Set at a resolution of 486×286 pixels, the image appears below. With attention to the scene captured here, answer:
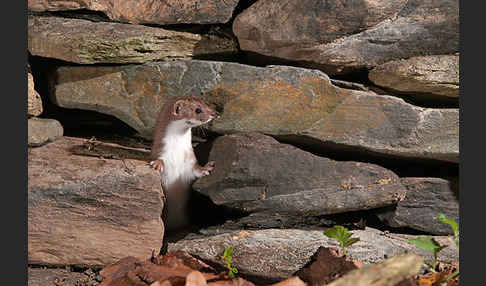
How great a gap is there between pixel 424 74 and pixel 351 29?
0.61 meters

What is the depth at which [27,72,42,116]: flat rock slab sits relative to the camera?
3.90 m

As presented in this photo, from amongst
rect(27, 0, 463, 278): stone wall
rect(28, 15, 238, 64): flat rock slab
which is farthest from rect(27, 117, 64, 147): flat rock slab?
rect(28, 15, 238, 64): flat rock slab

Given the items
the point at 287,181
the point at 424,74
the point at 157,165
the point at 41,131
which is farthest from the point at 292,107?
the point at 41,131

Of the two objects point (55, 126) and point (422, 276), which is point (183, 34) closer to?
point (55, 126)

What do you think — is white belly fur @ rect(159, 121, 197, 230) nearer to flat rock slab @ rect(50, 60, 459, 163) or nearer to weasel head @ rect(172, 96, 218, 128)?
weasel head @ rect(172, 96, 218, 128)

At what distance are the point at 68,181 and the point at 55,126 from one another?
63cm

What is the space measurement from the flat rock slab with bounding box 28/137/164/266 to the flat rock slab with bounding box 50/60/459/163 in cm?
61

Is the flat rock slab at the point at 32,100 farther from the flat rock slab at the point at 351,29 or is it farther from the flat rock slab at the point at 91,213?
the flat rock slab at the point at 351,29

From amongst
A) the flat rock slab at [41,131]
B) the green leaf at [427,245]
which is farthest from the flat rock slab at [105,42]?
the green leaf at [427,245]

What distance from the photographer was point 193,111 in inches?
149

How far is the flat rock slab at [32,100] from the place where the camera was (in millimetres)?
3898

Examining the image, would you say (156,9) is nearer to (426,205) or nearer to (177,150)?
(177,150)

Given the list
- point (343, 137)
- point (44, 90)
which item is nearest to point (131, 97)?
point (44, 90)

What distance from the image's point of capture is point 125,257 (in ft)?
12.3
